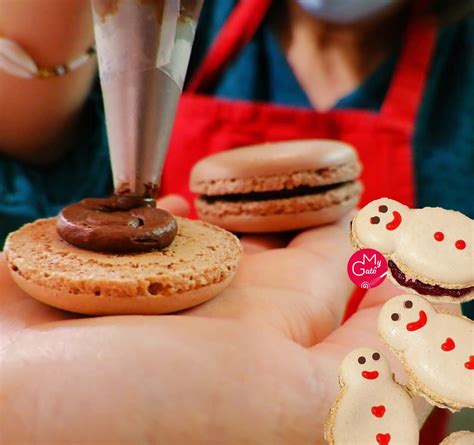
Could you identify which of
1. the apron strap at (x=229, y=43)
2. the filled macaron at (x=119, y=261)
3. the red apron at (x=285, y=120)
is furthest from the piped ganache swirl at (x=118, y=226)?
the apron strap at (x=229, y=43)

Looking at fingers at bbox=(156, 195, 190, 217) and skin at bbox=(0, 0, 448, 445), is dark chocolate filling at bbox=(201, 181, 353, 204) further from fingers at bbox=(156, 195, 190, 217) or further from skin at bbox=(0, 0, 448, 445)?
skin at bbox=(0, 0, 448, 445)

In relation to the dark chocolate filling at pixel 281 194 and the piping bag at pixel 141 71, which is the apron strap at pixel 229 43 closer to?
the dark chocolate filling at pixel 281 194

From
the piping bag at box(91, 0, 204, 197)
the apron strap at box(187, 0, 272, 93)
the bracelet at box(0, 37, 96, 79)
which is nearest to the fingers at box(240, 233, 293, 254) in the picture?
the piping bag at box(91, 0, 204, 197)

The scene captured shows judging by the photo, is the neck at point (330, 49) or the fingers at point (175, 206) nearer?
the fingers at point (175, 206)

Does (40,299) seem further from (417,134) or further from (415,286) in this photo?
(417,134)

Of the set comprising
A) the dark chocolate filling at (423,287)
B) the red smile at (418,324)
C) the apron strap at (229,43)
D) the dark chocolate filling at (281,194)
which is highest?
the apron strap at (229,43)

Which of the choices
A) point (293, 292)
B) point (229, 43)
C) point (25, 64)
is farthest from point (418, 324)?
point (229, 43)

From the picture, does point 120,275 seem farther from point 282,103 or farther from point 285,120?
point 282,103
